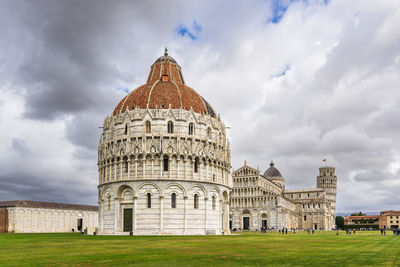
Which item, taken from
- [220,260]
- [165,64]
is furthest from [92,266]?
[165,64]

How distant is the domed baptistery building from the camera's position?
60531 millimetres

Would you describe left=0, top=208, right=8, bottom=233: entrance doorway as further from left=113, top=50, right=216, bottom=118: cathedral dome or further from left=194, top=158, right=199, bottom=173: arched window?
left=194, top=158, right=199, bottom=173: arched window

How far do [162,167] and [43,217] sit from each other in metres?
61.6

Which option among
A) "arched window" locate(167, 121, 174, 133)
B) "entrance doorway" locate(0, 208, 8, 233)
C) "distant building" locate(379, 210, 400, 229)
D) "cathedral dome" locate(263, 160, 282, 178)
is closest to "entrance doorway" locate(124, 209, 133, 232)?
"arched window" locate(167, 121, 174, 133)

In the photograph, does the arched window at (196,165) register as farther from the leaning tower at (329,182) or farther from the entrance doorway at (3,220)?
the leaning tower at (329,182)

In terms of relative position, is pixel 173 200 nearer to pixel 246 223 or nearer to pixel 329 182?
pixel 246 223

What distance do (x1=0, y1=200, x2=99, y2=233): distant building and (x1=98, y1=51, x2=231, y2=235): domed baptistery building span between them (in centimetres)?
4651

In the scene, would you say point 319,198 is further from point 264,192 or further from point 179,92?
point 179,92

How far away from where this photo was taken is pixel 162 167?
61125 mm

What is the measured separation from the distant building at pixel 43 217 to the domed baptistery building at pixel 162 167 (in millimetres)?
46509

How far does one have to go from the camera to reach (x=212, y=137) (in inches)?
2645

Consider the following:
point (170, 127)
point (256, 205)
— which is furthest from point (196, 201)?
point (256, 205)

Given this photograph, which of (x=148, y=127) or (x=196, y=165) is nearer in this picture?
(x=196, y=165)

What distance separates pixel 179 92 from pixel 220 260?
163ft
